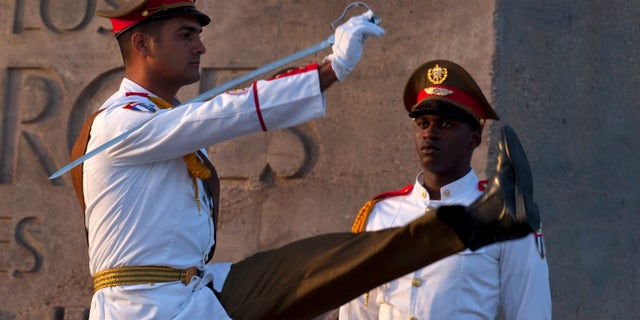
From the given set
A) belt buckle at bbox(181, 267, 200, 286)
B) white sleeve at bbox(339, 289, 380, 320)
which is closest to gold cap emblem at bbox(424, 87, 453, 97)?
white sleeve at bbox(339, 289, 380, 320)

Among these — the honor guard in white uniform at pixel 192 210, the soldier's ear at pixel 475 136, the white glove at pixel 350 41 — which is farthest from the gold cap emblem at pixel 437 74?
the white glove at pixel 350 41

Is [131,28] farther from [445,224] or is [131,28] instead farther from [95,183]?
[445,224]

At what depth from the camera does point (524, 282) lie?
4160 mm

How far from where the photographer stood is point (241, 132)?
142 inches

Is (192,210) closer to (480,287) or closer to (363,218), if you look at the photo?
(363,218)

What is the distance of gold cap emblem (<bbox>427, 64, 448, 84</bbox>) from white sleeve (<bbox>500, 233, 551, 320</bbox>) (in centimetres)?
68

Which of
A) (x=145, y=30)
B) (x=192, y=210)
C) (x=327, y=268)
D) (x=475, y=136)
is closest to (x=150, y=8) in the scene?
(x=145, y=30)

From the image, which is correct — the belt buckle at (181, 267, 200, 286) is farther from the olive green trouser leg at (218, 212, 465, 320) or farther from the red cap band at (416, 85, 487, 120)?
the red cap band at (416, 85, 487, 120)

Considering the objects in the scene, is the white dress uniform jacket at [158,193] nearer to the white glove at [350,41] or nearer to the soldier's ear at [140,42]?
the white glove at [350,41]

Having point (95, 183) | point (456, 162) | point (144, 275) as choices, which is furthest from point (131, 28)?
point (456, 162)

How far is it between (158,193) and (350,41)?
30.4 inches

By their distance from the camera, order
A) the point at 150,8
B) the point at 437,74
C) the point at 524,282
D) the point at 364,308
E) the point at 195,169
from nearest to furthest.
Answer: the point at 195,169 → the point at 150,8 → the point at 524,282 → the point at 364,308 → the point at 437,74

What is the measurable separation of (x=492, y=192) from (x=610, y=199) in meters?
2.60

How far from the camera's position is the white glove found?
348 cm
